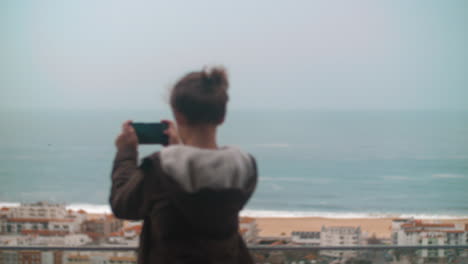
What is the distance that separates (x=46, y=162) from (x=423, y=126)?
3985 mm

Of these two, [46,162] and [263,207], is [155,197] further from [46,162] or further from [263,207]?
[46,162]

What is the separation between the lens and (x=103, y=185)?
117 inches

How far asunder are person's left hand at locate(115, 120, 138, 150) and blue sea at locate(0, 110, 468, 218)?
1.36 m

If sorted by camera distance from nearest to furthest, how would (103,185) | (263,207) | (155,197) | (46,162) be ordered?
1. (155,197)
2. (263,207)
3. (103,185)
4. (46,162)

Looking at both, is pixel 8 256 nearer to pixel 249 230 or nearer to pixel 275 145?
pixel 249 230

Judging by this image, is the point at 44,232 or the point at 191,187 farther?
the point at 44,232

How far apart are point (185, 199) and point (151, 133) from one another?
0.21 m

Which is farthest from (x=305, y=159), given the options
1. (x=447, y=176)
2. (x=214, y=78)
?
(x=214, y=78)

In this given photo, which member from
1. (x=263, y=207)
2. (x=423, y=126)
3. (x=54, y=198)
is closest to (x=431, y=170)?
(x=423, y=126)

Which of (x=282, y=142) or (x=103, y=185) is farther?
(x=282, y=142)

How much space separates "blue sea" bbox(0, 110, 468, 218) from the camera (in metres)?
2.91

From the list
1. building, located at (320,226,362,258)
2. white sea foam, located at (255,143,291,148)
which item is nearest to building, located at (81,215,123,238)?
building, located at (320,226,362,258)

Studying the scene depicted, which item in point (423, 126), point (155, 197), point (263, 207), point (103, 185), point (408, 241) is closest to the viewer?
point (155, 197)

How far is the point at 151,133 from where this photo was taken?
2.94 feet
